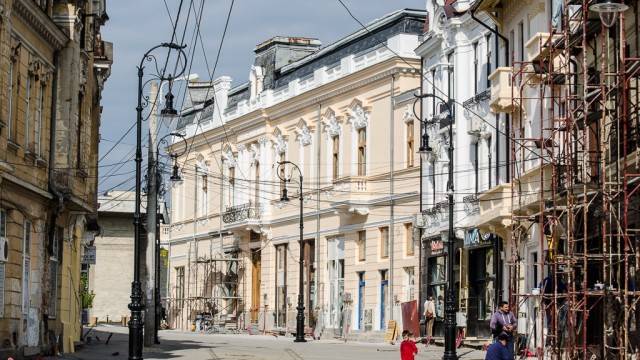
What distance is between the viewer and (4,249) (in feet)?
99.5

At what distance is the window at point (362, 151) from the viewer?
2350 inches

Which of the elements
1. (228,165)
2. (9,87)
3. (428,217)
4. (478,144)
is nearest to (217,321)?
(228,165)

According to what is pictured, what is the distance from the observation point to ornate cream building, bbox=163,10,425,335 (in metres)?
56.3

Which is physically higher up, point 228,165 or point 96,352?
point 228,165

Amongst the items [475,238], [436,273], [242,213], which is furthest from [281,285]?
[475,238]

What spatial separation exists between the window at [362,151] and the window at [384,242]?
3.30m

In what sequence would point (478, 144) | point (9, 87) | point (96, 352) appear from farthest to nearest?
point (478, 144), point (96, 352), point (9, 87)

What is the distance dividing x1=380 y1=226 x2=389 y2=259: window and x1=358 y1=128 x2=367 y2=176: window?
3.30 m

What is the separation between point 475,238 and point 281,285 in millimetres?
21857

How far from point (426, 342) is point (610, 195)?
21.2 m

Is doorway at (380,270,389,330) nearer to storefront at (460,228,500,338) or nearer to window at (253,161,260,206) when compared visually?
storefront at (460,228,500,338)

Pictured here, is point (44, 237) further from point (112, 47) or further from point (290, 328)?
point (290, 328)

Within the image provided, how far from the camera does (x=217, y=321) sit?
2825 inches

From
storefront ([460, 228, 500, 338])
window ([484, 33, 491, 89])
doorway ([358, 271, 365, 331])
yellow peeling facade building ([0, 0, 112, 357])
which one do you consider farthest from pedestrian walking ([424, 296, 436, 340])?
yellow peeling facade building ([0, 0, 112, 357])
